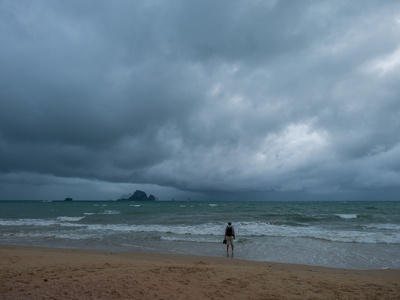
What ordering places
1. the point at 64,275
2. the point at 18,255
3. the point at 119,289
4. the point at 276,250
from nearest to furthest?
1. the point at 119,289
2. the point at 64,275
3. the point at 18,255
4. the point at 276,250

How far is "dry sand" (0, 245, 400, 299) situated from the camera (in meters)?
6.05

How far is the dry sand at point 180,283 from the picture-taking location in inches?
238

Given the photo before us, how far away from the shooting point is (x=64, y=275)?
7.80m

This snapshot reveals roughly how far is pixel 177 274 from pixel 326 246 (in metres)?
12.1

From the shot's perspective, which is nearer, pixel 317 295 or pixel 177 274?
pixel 317 295

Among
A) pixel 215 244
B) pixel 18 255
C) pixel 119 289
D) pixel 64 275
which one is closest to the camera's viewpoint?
pixel 119 289

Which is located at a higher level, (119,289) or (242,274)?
(119,289)

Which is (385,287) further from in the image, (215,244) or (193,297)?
(215,244)

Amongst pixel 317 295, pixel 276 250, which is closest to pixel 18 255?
pixel 317 295

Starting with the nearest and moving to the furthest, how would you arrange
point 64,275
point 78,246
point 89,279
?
point 89,279, point 64,275, point 78,246

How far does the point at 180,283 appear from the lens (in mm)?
7164

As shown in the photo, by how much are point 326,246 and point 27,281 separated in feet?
53.3

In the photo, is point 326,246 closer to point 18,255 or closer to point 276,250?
point 276,250

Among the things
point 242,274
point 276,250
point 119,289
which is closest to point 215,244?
point 276,250
